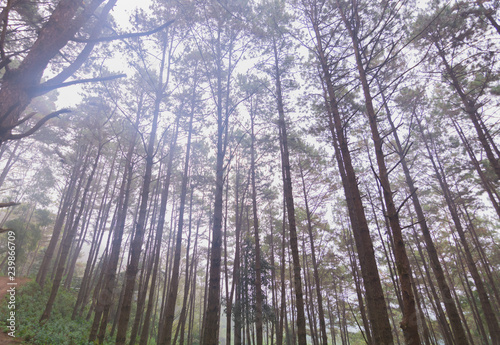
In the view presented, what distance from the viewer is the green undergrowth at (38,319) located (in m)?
7.32

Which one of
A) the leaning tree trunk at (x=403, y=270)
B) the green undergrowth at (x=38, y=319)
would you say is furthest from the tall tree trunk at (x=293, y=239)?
the green undergrowth at (x=38, y=319)

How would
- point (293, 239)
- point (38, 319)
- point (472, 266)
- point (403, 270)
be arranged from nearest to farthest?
point (403, 270)
point (293, 239)
point (38, 319)
point (472, 266)

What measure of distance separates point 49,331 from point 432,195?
2196 centimetres

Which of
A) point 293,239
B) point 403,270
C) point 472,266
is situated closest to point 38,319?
point 293,239

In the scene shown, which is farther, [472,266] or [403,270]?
[472,266]

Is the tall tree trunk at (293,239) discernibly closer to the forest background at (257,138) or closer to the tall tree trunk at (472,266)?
the forest background at (257,138)

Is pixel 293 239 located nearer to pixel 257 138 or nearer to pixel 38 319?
pixel 257 138

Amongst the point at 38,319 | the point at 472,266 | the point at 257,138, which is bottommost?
the point at 38,319

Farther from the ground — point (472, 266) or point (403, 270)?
point (472, 266)

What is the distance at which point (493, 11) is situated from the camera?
26.7ft

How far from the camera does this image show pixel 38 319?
9414 millimetres

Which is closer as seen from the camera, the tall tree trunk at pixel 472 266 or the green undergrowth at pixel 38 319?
the green undergrowth at pixel 38 319

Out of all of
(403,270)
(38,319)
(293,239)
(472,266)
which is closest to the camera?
(403,270)

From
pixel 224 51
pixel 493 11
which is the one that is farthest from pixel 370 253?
pixel 493 11
